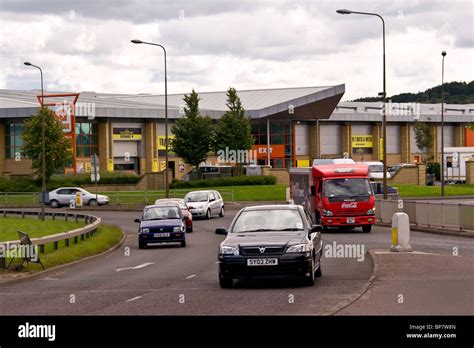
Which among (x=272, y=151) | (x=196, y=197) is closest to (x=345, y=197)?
(x=196, y=197)

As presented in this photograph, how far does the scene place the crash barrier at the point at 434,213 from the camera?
118ft

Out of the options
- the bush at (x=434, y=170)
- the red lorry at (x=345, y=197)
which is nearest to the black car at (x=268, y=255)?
the red lorry at (x=345, y=197)

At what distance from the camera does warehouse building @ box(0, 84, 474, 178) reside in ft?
309

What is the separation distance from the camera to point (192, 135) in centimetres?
8644

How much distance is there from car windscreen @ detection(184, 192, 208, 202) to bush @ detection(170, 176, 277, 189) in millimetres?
25007

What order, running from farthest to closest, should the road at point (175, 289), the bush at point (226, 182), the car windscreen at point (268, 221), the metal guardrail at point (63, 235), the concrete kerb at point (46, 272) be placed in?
the bush at point (226, 182)
the metal guardrail at point (63, 235)
the concrete kerb at point (46, 272)
the car windscreen at point (268, 221)
the road at point (175, 289)

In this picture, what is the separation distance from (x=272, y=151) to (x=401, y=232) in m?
83.2

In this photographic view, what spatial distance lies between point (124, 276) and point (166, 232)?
11243mm

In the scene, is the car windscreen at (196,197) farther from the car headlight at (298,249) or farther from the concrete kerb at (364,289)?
the car headlight at (298,249)

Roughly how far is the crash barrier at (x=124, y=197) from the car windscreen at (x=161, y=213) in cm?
3224

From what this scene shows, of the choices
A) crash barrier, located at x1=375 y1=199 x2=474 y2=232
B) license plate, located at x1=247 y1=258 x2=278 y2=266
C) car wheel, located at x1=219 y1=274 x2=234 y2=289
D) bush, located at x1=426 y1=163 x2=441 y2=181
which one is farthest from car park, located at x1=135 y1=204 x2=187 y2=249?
bush, located at x1=426 y1=163 x2=441 y2=181

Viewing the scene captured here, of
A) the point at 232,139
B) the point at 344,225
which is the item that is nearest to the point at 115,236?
the point at 344,225

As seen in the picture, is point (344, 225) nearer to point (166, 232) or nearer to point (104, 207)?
point (166, 232)
